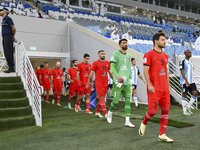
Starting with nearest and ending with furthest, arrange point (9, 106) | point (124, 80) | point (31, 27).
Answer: point (124, 80)
point (9, 106)
point (31, 27)

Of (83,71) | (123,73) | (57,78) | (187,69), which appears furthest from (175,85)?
(57,78)

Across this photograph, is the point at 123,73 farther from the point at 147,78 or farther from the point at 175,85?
the point at 175,85

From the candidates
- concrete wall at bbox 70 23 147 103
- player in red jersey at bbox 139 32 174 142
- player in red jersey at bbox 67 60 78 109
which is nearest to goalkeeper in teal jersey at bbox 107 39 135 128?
player in red jersey at bbox 139 32 174 142

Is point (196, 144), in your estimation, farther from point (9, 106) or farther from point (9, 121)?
point (9, 106)

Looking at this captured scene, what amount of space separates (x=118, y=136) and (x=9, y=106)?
269cm

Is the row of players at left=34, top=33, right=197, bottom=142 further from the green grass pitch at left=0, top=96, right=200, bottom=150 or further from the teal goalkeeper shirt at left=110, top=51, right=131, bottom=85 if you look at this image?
the green grass pitch at left=0, top=96, right=200, bottom=150

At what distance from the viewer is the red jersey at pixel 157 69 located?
334 cm

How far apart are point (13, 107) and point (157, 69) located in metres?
3.39

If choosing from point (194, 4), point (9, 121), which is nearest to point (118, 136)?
point (9, 121)

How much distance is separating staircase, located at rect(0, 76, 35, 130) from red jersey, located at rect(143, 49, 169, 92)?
286cm

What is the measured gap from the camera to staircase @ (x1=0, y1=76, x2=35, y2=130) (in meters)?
4.50

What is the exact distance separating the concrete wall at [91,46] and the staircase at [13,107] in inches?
199

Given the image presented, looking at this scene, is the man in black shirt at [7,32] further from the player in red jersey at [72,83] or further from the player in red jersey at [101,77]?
the player in red jersey at [101,77]

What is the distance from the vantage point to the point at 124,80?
4324 mm
